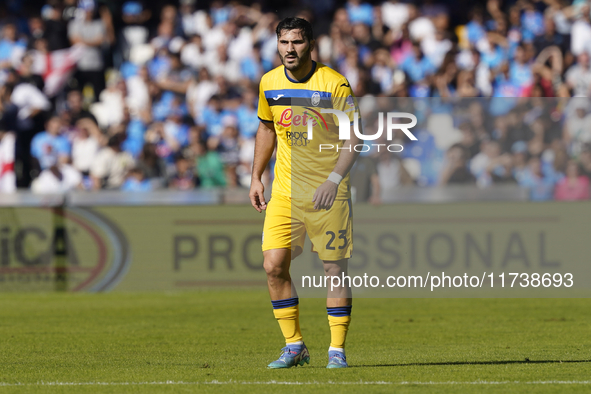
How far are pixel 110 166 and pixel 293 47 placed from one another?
9.61 meters

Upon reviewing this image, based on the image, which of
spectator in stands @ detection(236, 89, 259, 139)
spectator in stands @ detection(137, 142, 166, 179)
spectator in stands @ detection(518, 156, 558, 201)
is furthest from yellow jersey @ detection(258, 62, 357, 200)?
spectator in stands @ detection(236, 89, 259, 139)

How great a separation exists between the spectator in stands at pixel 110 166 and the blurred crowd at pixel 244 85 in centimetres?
3

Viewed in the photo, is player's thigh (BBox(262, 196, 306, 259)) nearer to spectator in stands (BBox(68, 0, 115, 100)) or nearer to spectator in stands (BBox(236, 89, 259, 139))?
spectator in stands (BBox(236, 89, 259, 139))

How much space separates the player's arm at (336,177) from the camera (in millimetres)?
6129

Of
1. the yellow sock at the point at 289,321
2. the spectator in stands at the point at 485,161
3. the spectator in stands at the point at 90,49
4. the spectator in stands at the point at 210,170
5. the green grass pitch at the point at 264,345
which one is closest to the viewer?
the green grass pitch at the point at 264,345

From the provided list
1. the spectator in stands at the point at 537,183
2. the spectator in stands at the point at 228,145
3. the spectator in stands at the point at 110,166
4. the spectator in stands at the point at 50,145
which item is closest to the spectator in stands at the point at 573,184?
the spectator in stands at the point at 537,183

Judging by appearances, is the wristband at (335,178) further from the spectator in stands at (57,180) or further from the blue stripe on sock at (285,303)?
the spectator in stands at (57,180)

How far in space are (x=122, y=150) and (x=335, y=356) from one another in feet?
33.7

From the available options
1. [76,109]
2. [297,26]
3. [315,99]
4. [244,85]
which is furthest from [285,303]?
[76,109]

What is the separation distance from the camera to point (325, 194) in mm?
6129

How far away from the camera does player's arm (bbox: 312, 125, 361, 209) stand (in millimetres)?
6129

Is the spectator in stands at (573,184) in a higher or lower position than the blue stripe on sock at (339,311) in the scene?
higher

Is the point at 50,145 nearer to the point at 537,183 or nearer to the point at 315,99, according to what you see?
the point at 537,183

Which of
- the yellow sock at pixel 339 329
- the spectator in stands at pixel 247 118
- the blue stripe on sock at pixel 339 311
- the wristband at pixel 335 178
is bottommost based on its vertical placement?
the yellow sock at pixel 339 329
